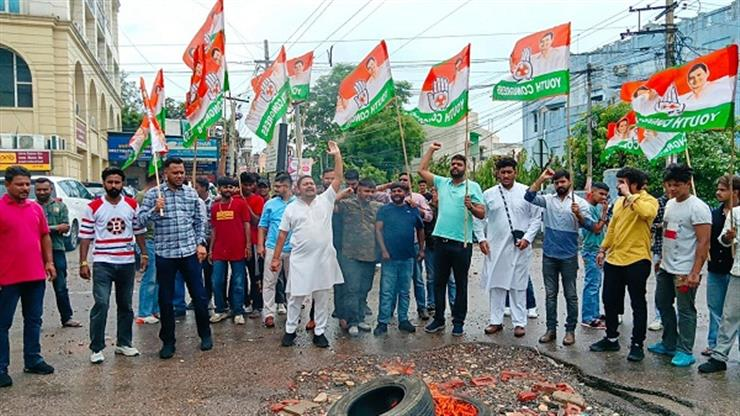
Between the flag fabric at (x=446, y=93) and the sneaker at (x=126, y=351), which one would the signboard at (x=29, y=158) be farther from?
the flag fabric at (x=446, y=93)

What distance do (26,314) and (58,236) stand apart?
7.01 feet

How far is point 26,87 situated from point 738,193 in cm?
2710

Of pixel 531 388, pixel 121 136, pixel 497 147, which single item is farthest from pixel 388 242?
pixel 497 147

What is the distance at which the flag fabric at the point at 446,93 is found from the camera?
6754mm

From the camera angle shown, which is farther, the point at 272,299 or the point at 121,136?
the point at 121,136

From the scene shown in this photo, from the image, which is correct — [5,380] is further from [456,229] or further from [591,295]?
[591,295]

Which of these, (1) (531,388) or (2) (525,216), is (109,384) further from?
(2) (525,216)

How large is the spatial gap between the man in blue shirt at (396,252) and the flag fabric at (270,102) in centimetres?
206

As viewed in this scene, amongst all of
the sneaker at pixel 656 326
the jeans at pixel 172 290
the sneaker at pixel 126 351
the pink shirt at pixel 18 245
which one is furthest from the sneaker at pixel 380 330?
the pink shirt at pixel 18 245

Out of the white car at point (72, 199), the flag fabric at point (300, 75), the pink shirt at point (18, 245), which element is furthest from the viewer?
the white car at point (72, 199)

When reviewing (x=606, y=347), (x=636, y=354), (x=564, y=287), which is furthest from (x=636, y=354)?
(x=564, y=287)

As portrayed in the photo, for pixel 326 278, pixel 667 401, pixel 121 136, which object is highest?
pixel 121 136

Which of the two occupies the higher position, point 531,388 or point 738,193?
point 738,193

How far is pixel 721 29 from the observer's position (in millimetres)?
27609
